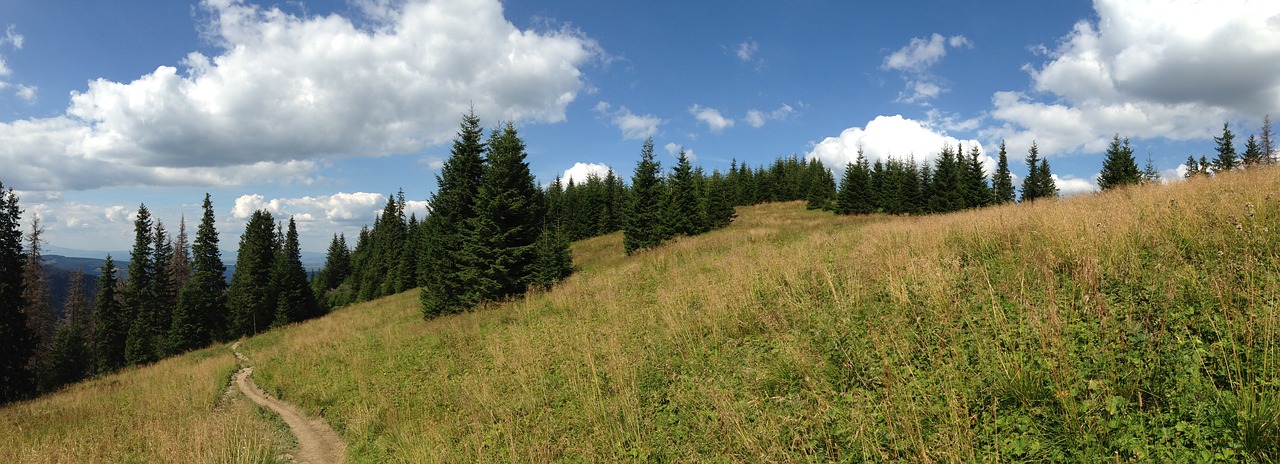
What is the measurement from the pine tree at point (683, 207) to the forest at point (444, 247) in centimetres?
13

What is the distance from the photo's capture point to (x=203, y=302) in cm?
3997

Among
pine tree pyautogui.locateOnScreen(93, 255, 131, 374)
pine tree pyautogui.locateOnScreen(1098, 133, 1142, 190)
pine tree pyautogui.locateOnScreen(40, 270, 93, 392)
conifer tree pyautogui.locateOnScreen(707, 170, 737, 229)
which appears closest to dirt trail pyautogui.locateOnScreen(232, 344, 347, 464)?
conifer tree pyautogui.locateOnScreen(707, 170, 737, 229)

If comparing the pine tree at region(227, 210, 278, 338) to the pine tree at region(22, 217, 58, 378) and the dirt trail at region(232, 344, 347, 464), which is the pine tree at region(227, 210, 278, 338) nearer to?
the pine tree at region(22, 217, 58, 378)

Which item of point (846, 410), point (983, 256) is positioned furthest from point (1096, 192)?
point (846, 410)

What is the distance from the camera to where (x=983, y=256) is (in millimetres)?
6605

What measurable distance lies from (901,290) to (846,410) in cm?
244

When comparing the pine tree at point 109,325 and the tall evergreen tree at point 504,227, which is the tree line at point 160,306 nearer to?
the pine tree at point 109,325

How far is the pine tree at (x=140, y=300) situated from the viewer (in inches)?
1460

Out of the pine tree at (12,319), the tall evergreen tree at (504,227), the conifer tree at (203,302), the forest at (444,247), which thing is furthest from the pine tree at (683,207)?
the conifer tree at (203,302)

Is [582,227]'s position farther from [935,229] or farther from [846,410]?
[846,410]

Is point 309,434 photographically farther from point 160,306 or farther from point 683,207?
point 160,306

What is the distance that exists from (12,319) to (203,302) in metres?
16.8

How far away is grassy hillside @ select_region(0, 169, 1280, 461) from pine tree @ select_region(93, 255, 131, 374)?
44.0 metres

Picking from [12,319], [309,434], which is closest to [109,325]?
[12,319]
